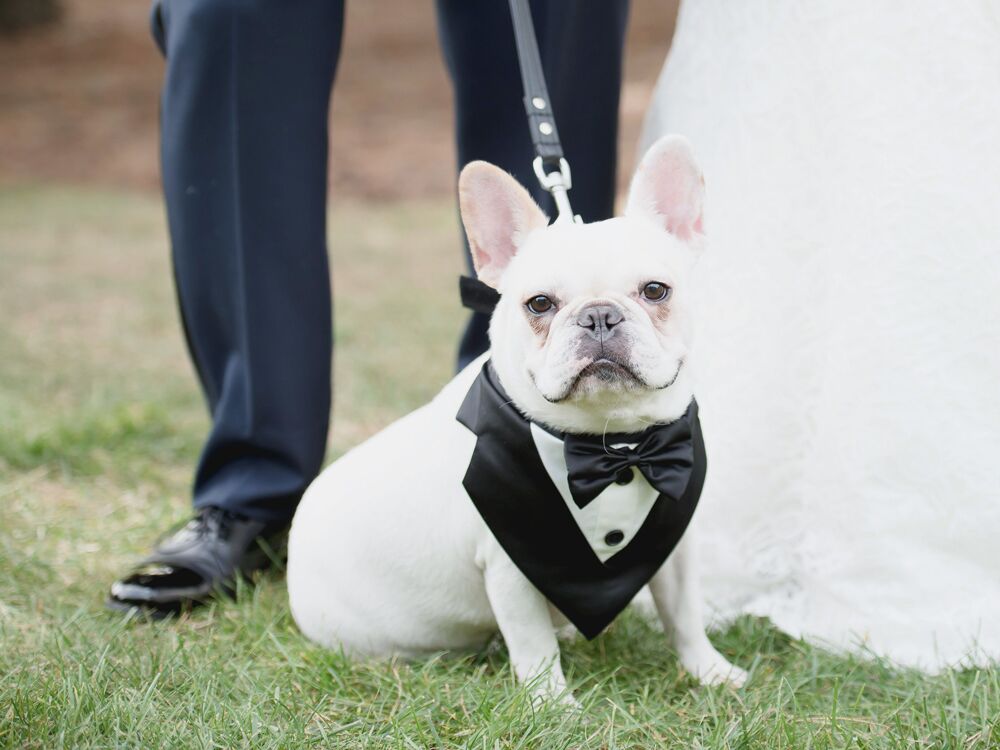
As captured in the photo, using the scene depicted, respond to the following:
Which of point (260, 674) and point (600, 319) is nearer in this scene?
point (600, 319)

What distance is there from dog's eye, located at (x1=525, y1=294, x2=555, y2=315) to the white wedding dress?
0.64m

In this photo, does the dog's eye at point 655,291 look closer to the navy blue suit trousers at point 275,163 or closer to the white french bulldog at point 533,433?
the white french bulldog at point 533,433

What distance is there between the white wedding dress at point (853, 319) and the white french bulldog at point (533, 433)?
33cm

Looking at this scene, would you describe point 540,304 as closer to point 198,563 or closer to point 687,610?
point 687,610

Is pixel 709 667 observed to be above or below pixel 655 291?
below

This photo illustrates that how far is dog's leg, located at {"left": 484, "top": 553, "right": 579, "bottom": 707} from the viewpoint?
168 cm

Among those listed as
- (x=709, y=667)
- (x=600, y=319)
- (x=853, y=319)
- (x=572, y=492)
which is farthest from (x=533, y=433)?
(x=853, y=319)

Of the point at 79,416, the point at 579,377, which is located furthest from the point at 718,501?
the point at 79,416

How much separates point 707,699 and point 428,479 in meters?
0.53

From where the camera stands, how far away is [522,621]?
1695 mm

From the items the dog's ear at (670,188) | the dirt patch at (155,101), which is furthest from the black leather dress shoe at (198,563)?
the dirt patch at (155,101)

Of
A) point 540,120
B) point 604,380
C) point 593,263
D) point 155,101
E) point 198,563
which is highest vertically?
point 540,120

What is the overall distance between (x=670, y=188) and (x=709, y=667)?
0.75m

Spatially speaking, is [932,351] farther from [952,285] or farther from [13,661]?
[13,661]
